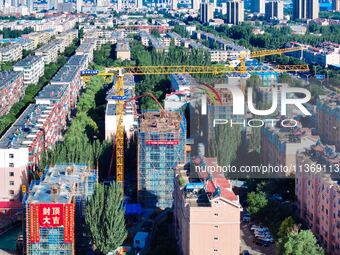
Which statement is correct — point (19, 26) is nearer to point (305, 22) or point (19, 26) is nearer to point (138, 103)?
point (305, 22)

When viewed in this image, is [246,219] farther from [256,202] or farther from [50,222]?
[50,222]

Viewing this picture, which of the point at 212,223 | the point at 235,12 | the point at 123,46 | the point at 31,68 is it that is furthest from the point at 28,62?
the point at 235,12

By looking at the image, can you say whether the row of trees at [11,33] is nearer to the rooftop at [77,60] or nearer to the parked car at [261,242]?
the rooftop at [77,60]

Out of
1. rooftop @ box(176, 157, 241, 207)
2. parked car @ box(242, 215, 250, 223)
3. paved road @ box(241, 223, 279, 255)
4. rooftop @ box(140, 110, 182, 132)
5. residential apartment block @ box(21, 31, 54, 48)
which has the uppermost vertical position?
residential apartment block @ box(21, 31, 54, 48)

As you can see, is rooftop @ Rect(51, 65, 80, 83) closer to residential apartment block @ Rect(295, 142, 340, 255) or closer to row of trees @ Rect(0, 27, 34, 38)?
residential apartment block @ Rect(295, 142, 340, 255)

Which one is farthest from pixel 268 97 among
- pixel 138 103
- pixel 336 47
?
pixel 336 47

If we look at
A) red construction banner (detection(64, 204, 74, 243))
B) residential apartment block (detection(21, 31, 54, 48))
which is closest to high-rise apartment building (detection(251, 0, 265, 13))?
residential apartment block (detection(21, 31, 54, 48))
